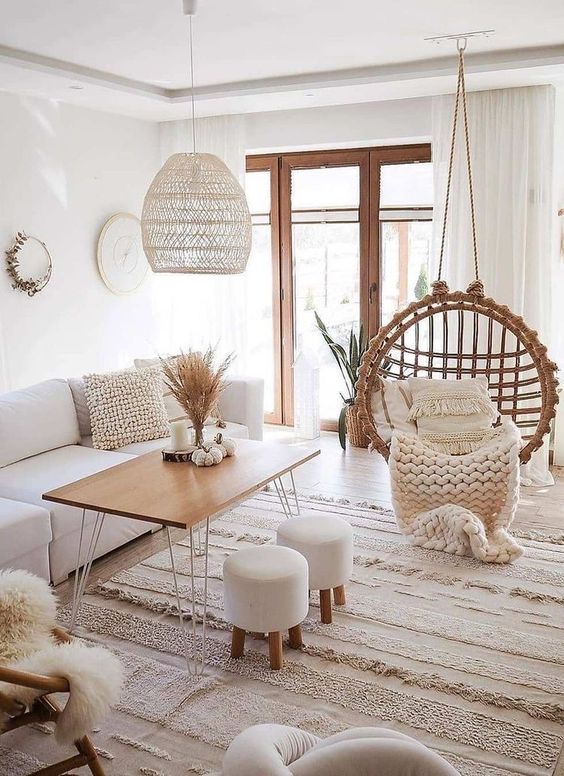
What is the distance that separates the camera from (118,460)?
12.6 feet

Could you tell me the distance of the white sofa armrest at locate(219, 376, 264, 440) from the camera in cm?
476

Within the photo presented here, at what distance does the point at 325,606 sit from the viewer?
9.81ft

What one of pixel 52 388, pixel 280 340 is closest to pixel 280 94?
pixel 280 340

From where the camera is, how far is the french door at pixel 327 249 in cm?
550

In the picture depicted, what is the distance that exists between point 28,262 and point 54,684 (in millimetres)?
3518

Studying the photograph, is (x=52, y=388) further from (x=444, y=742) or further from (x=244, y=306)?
(x=444, y=742)

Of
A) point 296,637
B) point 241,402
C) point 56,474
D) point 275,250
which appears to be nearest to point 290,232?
point 275,250

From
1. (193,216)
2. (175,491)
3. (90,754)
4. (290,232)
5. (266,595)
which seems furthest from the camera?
(290,232)

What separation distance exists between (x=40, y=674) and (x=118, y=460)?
6.73ft

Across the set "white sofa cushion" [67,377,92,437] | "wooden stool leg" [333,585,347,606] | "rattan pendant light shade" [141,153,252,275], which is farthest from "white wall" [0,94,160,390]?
"wooden stool leg" [333,585,347,606]

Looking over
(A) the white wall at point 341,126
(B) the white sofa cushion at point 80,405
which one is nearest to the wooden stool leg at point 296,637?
(B) the white sofa cushion at point 80,405

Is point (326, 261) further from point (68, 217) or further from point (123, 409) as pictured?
point (123, 409)

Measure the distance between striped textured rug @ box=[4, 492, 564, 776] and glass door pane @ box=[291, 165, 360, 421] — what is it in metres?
2.46

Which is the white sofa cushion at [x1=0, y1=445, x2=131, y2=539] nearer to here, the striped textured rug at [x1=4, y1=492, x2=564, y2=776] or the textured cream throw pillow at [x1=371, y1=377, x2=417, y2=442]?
the striped textured rug at [x1=4, y1=492, x2=564, y2=776]
